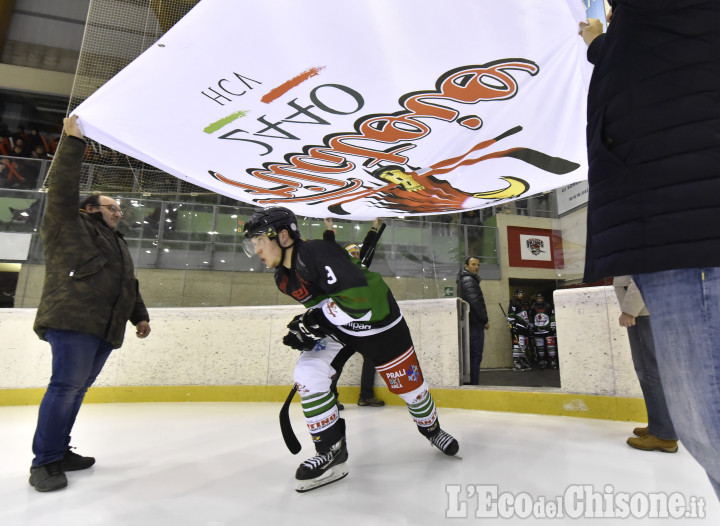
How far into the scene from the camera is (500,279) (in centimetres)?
848

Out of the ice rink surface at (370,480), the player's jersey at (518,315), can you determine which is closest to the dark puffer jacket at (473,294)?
the ice rink surface at (370,480)

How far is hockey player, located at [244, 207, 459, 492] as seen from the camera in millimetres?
1794

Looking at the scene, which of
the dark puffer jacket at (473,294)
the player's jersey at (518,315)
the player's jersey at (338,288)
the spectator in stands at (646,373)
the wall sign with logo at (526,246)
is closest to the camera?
the player's jersey at (338,288)

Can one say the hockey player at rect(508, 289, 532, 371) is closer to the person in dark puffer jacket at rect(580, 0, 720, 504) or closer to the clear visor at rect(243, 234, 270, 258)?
the clear visor at rect(243, 234, 270, 258)

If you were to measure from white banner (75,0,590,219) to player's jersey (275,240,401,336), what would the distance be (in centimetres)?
69

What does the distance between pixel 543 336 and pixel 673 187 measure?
773 centimetres

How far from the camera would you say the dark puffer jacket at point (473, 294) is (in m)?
4.55

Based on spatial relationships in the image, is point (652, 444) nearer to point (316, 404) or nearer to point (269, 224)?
point (316, 404)

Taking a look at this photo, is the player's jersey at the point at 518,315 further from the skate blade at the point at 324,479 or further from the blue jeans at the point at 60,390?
the blue jeans at the point at 60,390

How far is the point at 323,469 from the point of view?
177 centimetres

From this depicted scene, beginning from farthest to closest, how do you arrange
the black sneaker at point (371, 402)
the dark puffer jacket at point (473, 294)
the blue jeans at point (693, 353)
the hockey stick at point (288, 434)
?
the dark puffer jacket at point (473, 294), the black sneaker at point (371, 402), the hockey stick at point (288, 434), the blue jeans at point (693, 353)

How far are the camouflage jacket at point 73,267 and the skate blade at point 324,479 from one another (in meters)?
1.18

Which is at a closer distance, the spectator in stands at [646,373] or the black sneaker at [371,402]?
the spectator in stands at [646,373]

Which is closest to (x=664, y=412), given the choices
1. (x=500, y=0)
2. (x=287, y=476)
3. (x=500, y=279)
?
(x=287, y=476)
